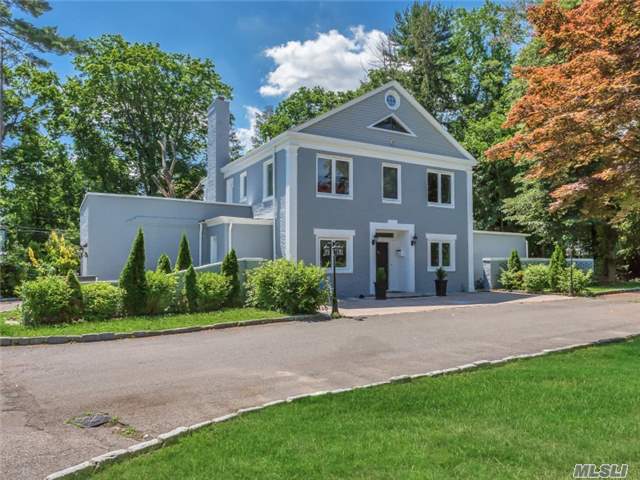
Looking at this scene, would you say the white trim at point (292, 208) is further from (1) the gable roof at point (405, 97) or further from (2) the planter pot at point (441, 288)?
(2) the planter pot at point (441, 288)

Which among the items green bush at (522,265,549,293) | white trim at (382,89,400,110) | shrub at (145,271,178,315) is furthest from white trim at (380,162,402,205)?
shrub at (145,271,178,315)

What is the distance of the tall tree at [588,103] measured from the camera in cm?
820

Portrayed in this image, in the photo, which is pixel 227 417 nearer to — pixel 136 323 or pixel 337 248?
pixel 136 323

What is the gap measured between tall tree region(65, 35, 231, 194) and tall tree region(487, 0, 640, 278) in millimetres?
28277

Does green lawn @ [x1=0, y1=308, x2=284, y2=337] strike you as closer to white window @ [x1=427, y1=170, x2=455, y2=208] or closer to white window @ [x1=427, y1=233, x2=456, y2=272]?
white window @ [x1=427, y1=233, x2=456, y2=272]

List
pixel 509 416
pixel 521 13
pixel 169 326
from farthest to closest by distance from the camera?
pixel 521 13
pixel 169 326
pixel 509 416

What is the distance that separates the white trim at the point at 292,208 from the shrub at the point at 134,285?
5524 millimetres

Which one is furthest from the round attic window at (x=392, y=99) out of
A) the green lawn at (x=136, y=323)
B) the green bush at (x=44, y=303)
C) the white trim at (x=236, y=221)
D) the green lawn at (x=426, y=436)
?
the green lawn at (x=426, y=436)

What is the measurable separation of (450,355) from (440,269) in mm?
11642

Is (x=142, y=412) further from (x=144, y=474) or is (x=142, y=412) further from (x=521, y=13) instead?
(x=521, y=13)

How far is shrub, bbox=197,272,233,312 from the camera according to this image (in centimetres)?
1239

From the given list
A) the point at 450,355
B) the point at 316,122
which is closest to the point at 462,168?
the point at 316,122

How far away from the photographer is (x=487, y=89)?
35031mm

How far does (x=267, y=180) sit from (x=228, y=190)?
4.14 metres
